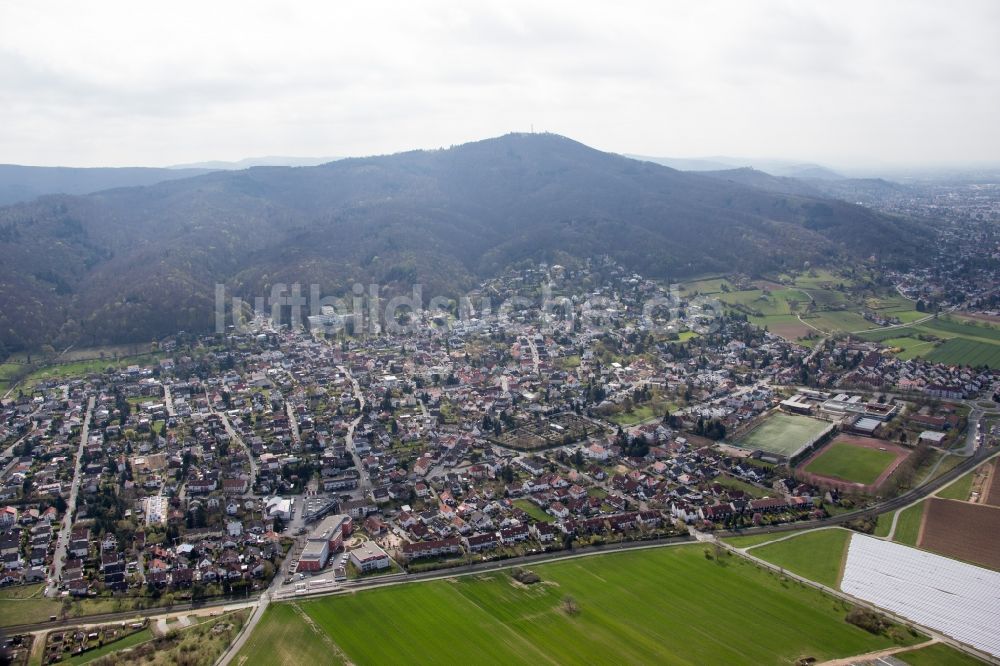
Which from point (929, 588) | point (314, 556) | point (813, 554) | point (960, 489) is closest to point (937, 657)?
point (929, 588)

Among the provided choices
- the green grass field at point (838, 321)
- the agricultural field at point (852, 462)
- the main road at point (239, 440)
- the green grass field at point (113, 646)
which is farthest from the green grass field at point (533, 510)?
the green grass field at point (838, 321)

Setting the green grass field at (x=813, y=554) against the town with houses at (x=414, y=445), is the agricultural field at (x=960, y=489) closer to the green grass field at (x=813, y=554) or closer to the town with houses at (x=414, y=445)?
the town with houses at (x=414, y=445)

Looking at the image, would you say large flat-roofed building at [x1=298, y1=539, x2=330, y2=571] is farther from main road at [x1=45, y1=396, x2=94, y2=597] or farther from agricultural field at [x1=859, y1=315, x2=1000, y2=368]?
agricultural field at [x1=859, y1=315, x2=1000, y2=368]

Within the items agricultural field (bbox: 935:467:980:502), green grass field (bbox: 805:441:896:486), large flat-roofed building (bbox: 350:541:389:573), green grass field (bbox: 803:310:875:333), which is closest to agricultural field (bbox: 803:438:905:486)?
green grass field (bbox: 805:441:896:486)

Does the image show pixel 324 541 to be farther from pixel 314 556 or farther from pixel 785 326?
pixel 785 326

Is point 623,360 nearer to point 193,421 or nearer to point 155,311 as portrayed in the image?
point 193,421

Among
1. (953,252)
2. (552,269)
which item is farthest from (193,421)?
(953,252)

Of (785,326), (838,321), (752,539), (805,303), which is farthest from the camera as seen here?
(805,303)
